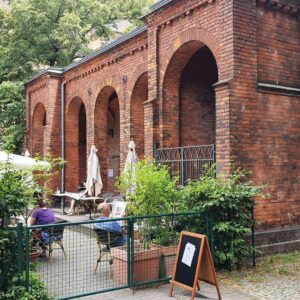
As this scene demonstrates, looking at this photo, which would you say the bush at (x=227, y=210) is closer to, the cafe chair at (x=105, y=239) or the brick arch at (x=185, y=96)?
the cafe chair at (x=105, y=239)

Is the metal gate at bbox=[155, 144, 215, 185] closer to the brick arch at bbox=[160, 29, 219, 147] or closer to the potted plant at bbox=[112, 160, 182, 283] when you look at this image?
the brick arch at bbox=[160, 29, 219, 147]

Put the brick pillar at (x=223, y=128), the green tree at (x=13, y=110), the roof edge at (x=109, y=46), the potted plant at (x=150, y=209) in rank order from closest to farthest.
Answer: the potted plant at (x=150, y=209) < the brick pillar at (x=223, y=128) < the roof edge at (x=109, y=46) < the green tree at (x=13, y=110)

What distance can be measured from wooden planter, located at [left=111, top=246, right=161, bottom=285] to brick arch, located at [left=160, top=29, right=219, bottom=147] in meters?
4.69

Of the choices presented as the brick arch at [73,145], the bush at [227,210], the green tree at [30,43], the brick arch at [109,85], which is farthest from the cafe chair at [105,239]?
the green tree at [30,43]

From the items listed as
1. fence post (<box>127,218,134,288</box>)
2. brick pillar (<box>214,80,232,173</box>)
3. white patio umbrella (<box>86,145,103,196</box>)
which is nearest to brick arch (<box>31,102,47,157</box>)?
white patio umbrella (<box>86,145,103,196</box>)

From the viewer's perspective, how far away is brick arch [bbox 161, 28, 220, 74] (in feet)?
31.9

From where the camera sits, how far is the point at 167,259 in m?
7.46

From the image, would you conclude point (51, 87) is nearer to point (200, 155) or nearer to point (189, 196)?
point (200, 155)

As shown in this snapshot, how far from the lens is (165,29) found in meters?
11.4

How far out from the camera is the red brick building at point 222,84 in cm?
923

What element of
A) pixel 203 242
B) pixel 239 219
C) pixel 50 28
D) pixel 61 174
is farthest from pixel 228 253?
pixel 50 28

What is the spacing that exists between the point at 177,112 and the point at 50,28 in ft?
48.9

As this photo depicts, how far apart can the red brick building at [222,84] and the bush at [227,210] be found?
3.20 ft

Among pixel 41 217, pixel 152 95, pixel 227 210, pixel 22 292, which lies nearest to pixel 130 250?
pixel 22 292
